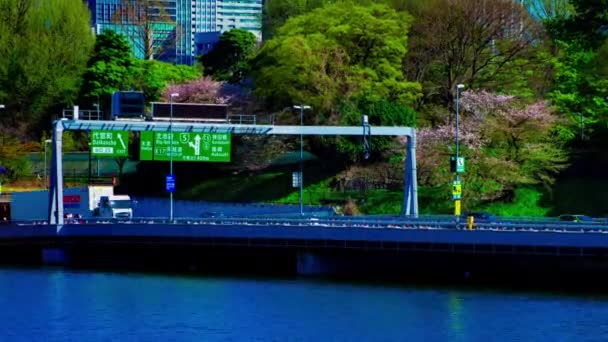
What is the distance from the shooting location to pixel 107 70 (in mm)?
138625

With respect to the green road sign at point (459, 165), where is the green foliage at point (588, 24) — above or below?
above

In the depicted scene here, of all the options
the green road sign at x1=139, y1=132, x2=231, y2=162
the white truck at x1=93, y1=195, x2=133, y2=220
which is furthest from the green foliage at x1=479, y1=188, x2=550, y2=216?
the white truck at x1=93, y1=195, x2=133, y2=220

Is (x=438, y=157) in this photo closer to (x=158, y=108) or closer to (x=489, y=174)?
(x=489, y=174)

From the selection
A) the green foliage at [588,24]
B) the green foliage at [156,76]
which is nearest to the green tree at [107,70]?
the green foliage at [156,76]

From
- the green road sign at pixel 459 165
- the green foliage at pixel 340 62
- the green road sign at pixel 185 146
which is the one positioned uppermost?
the green foliage at pixel 340 62

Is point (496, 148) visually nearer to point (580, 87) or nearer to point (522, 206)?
point (522, 206)

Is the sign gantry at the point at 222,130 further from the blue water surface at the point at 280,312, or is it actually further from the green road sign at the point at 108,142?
the blue water surface at the point at 280,312

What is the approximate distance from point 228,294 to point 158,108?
2623 centimetres

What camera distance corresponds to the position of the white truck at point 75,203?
366 ft

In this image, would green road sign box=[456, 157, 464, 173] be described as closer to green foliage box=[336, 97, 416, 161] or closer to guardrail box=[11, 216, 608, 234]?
guardrail box=[11, 216, 608, 234]

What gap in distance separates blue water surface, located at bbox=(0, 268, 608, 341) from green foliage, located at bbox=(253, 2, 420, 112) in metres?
43.7

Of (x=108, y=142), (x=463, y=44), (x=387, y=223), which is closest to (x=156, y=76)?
(x=463, y=44)

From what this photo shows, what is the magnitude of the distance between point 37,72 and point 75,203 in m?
29.4

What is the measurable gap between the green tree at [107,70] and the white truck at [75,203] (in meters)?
24.2
